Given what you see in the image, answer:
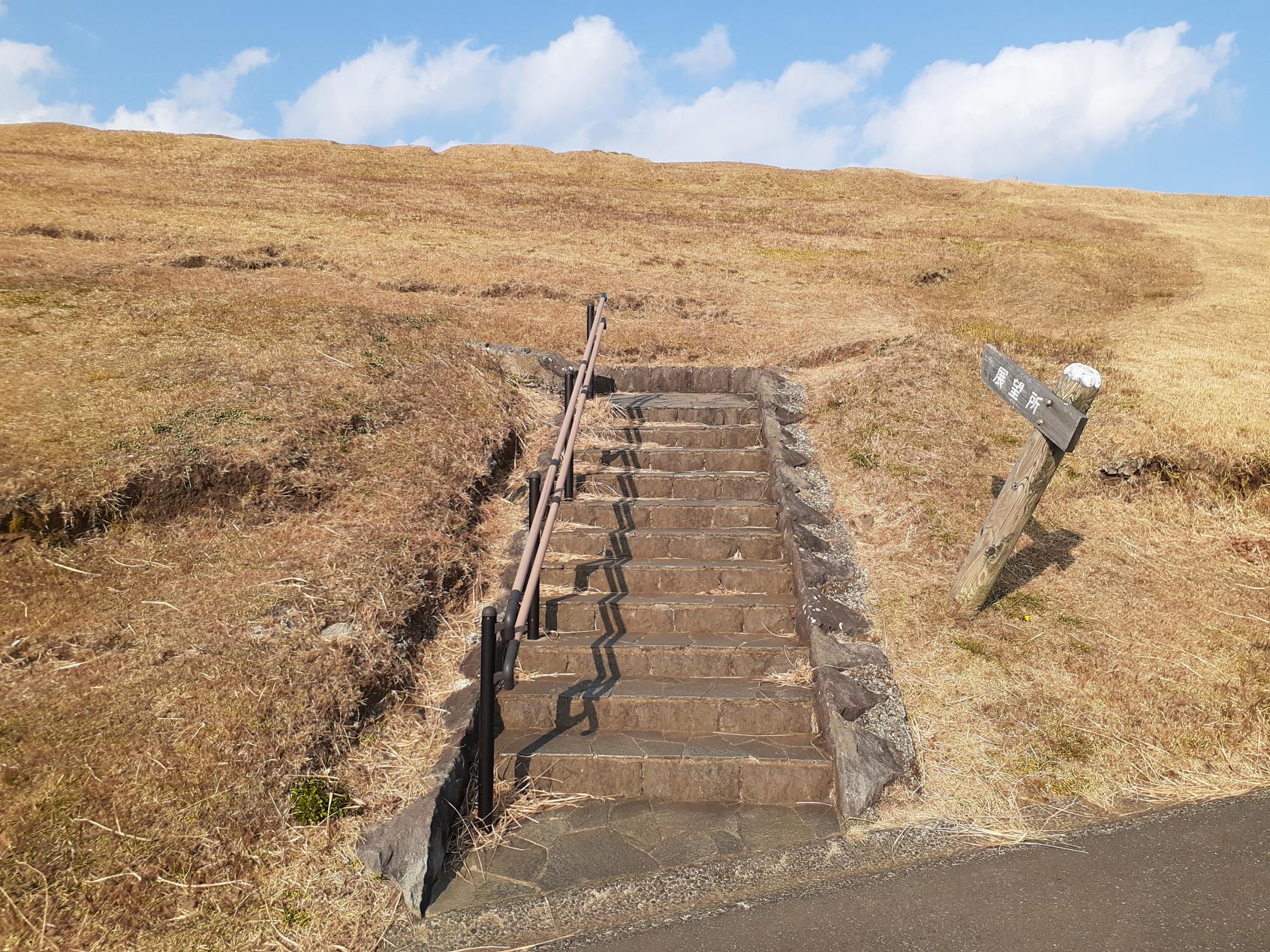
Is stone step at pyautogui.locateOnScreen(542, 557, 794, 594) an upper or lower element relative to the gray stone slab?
upper

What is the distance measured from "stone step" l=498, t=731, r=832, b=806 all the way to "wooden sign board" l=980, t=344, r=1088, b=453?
3012mm

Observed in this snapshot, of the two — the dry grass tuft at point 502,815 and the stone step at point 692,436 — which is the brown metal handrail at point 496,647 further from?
the stone step at point 692,436

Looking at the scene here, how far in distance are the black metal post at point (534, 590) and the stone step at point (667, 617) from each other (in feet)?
1.27

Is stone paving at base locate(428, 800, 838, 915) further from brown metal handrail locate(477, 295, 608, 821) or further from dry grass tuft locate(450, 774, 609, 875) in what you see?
brown metal handrail locate(477, 295, 608, 821)

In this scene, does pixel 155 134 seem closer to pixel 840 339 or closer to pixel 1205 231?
pixel 840 339

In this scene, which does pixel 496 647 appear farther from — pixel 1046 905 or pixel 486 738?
pixel 1046 905

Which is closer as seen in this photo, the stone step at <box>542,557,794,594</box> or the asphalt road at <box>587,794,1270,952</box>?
the asphalt road at <box>587,794,1270,952</box>

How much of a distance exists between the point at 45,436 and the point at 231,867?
4.99 meters

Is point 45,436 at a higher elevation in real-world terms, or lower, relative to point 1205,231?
lower

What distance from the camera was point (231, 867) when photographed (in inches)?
172

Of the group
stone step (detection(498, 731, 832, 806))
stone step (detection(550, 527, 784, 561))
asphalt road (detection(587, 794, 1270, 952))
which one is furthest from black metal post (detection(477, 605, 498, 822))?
stone step (detection(550, 527, 784, 561))

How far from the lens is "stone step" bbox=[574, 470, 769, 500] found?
344 inches

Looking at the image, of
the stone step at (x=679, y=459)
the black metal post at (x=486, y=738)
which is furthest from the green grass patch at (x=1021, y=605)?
the black metal post at (x=486, y=738)

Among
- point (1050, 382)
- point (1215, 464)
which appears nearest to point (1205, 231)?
point (1050, 382)
